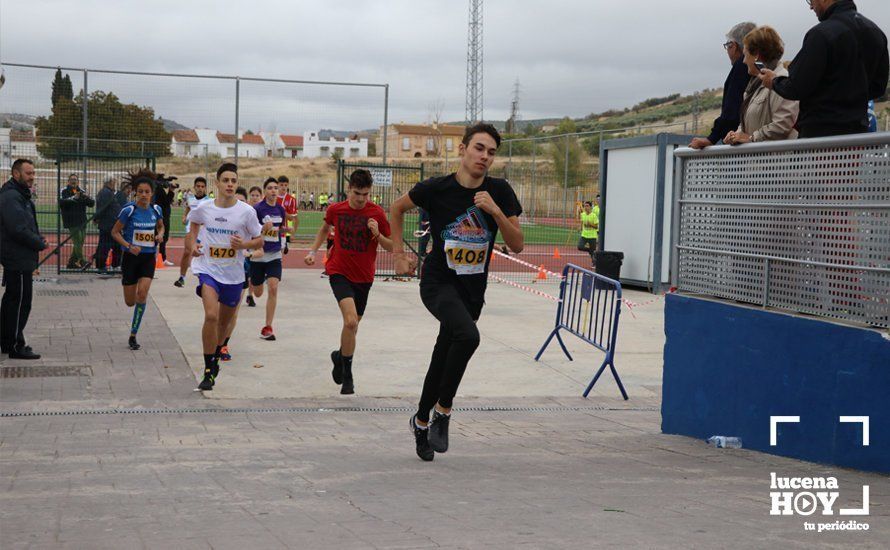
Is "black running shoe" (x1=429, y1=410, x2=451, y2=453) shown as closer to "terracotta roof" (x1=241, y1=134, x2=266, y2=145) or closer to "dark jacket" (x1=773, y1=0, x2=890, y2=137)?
"dark jacket" (x1=773, y1=0, x2=890, y2=137)

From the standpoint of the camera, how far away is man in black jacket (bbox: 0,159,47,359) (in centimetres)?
1110

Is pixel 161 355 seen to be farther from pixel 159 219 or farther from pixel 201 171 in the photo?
pixel 201 171

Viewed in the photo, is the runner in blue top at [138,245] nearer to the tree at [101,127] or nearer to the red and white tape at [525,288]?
the red and white tape at [525,288]

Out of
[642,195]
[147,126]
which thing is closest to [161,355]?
[642,195]

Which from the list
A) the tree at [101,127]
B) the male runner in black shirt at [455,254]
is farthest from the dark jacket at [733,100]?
the tree at [101,127]

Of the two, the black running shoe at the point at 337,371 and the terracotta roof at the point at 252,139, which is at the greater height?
the terracotta roof at the point at 252,139

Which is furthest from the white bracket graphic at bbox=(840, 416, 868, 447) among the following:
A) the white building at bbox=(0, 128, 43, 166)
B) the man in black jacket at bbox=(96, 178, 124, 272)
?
the white building at bbox=(0, 128, 43, 166)

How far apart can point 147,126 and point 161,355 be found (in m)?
15.8

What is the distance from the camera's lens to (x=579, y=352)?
41.9 feet

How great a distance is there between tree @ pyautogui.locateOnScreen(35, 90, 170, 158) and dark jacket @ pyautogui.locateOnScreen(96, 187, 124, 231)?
4.04 meters

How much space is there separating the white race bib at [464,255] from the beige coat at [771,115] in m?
2.25

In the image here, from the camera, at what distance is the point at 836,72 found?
A: 255 inches

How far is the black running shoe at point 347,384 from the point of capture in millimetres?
9805

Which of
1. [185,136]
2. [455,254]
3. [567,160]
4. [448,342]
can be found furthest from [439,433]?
[567,160]
